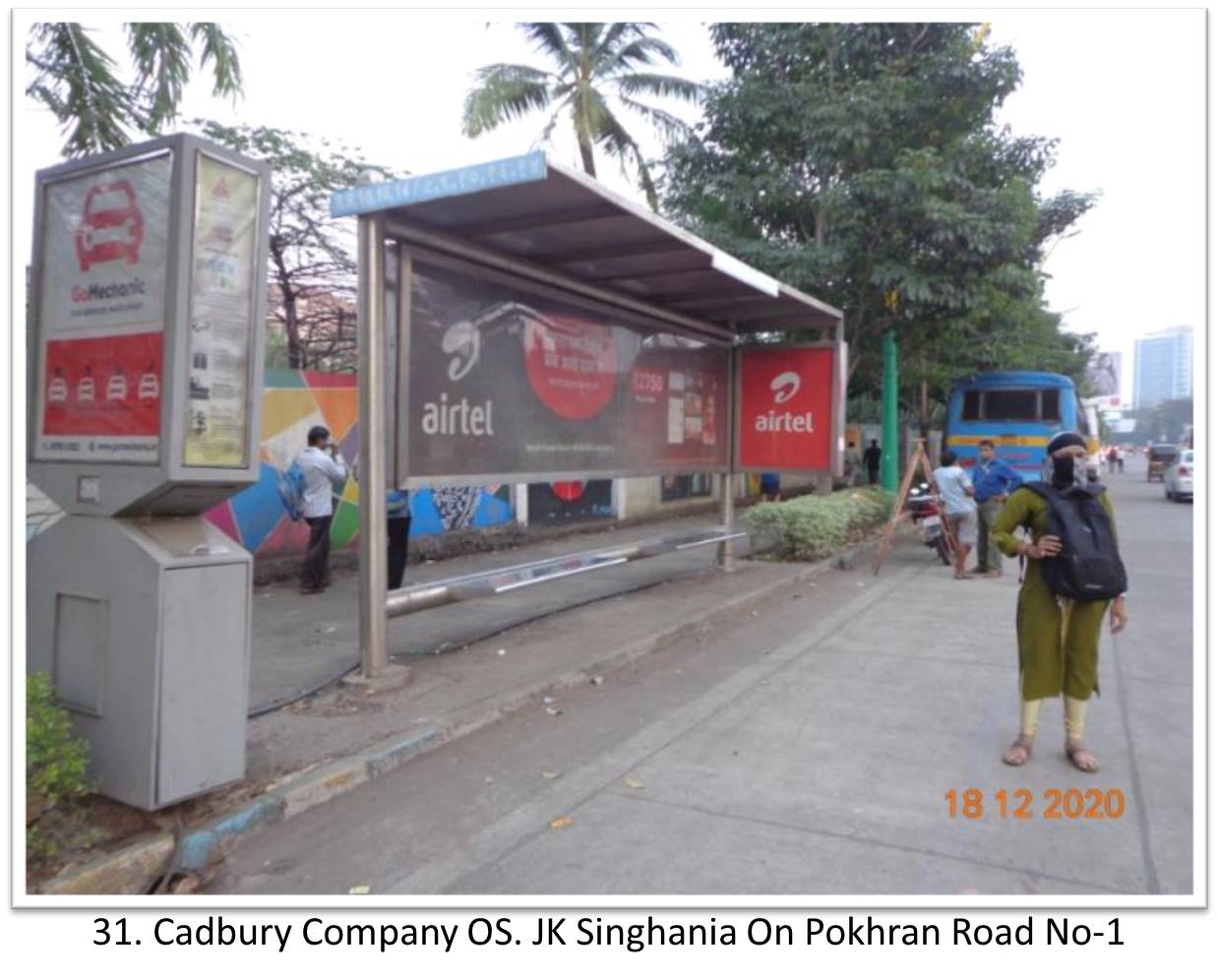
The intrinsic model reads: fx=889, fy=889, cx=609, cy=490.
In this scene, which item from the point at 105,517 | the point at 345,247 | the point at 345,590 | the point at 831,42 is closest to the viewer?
the point at 105,517

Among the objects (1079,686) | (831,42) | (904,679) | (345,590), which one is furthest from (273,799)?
(831,42)

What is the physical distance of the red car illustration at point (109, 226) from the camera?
142 inches

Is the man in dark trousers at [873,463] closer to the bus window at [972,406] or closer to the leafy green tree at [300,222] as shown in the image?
the bus window at [972,406]

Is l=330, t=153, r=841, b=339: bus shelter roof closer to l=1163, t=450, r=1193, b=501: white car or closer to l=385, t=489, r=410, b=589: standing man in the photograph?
l=385, t=489, r=410, b=589: standing man

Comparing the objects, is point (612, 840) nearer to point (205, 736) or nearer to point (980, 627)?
point (205, 736)

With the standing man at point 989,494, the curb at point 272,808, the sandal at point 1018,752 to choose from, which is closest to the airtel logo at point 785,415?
the standing man at point 989,494

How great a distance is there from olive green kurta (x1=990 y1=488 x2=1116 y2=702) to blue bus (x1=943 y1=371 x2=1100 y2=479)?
13.4 metres

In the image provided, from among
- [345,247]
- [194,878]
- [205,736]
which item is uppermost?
[345,247]

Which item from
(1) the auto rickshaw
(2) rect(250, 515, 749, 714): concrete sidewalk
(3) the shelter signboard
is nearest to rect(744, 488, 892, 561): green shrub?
(2) rect(250, 515, 749, 714): concrete sidewalk

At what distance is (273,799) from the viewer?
12.7 feet

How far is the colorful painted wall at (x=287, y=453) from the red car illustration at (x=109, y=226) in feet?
17.1

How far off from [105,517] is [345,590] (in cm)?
544

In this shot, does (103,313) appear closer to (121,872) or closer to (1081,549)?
(121,872)

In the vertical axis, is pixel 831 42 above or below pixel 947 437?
above
